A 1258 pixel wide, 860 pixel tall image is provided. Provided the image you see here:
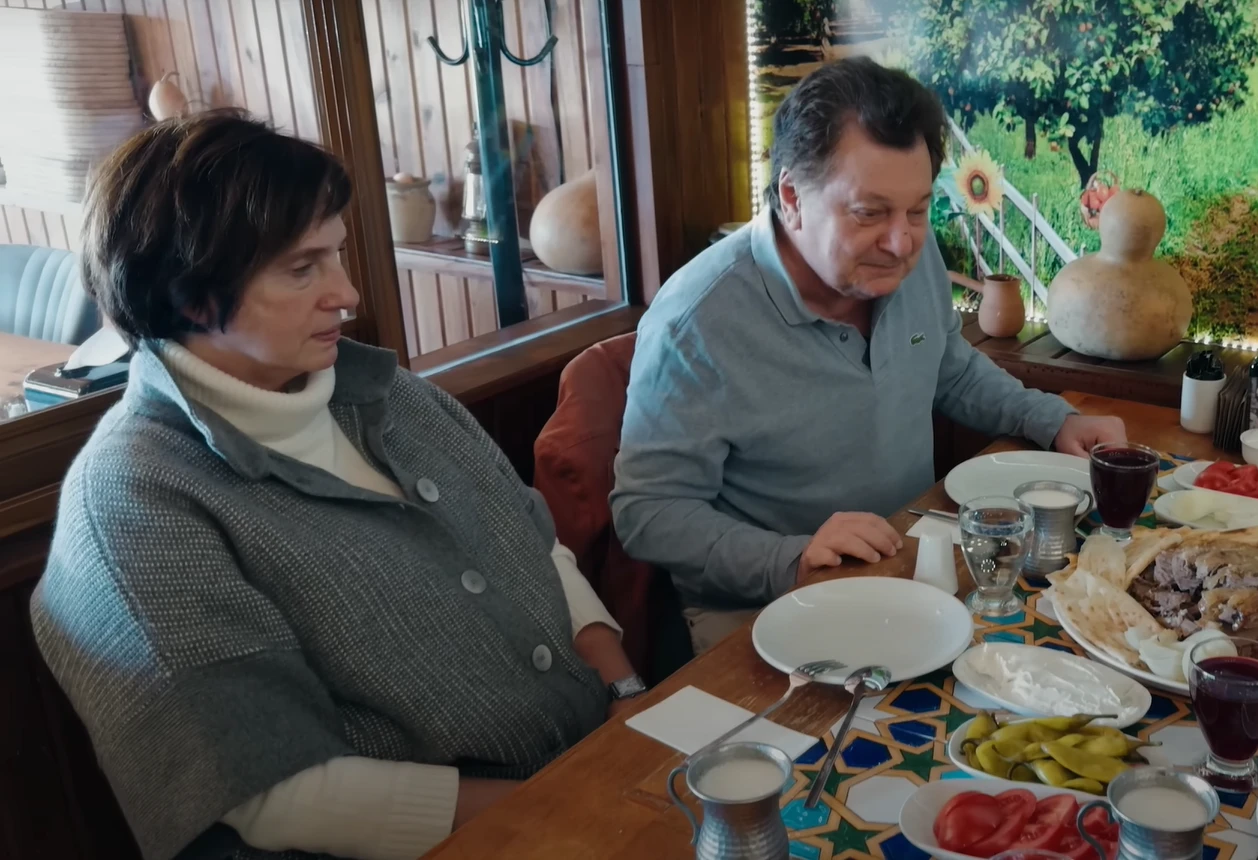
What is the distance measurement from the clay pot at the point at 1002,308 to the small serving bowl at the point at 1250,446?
0.80 m

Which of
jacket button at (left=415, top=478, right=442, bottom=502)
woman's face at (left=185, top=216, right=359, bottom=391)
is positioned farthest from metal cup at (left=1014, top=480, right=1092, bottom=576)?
woman's face at (left=185, top=216, right=359, bottom=391)

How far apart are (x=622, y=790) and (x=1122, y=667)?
19.7 inches

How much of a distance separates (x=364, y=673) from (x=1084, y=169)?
1.88 m

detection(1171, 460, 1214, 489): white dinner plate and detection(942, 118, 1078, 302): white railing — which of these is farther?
detection(942, 118, 1078, 302): white railing

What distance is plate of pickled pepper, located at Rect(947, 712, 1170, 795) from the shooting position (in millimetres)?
900

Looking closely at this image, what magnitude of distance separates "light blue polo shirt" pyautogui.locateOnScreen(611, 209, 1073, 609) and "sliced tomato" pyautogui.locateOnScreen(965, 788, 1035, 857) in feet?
2.12

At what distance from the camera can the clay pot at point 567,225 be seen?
2.57m

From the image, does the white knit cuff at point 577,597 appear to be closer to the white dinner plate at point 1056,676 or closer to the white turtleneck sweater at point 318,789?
the white turtleneck sweater at point 318,789

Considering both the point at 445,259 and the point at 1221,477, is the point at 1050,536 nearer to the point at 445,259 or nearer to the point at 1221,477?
the point at 1221,477

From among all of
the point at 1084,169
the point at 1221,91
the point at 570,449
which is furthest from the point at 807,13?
the point at 570,449

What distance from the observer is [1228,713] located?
2.90 feet

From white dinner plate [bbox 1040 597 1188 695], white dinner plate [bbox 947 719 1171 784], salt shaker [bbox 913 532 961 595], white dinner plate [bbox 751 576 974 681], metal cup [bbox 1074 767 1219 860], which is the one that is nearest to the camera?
metal cup [bbox 1074 767 1219 860]

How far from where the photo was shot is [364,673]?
1242 mm

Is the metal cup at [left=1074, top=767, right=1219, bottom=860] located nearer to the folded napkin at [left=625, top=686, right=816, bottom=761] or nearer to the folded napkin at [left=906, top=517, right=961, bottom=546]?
the folded napkin at [left=625, top=686, right=816, bottom=761]
